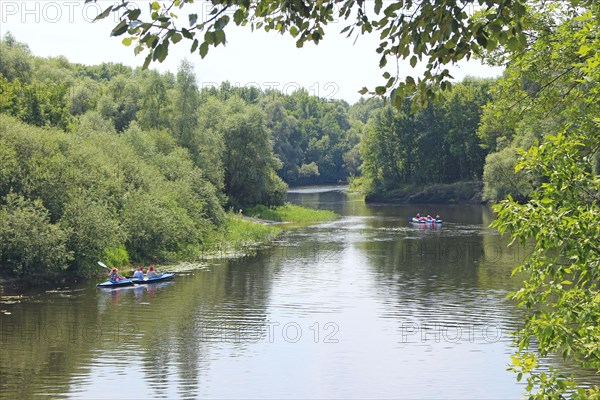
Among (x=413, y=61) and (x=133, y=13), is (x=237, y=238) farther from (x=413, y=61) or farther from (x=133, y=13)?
(x=133, y=13)

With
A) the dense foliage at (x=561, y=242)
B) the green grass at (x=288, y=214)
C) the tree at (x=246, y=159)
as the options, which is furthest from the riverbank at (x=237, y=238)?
the dense foliage at (x=561, y=242)

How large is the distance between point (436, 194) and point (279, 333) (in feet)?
255

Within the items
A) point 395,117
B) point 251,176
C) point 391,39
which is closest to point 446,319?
point 391,39

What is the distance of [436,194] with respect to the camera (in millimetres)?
102562

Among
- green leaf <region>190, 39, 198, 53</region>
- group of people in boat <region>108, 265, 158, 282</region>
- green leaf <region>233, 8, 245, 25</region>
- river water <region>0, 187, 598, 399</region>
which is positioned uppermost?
green leaf <region>233, 8, 245, 25</region>

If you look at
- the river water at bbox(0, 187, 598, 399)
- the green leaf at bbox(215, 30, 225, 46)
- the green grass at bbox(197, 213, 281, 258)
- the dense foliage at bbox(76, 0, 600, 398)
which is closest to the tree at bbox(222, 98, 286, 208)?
the green grass at bbox(197, 213, 281, 258)

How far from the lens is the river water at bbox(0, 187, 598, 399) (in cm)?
2155

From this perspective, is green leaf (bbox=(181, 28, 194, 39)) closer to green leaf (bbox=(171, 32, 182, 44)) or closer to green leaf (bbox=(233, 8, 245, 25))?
green leaf (bbox=(171, 32, 182, 44))

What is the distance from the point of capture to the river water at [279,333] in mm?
21547

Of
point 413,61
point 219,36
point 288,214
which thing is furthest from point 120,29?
point 288,214

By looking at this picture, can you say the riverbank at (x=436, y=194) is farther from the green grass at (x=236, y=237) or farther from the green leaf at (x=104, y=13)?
the green leaf at (x=104, y=13)

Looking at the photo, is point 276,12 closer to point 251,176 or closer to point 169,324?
point 169,324

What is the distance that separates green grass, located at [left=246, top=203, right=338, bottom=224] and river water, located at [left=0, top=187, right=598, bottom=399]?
24.5 metres

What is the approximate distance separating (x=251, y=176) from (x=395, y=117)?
44.2m
